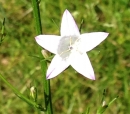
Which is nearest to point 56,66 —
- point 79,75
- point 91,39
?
point 91,39

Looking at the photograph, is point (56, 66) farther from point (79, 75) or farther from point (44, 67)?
point (79, 75)

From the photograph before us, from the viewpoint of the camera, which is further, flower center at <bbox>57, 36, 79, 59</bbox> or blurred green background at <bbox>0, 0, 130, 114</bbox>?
blurred green background at <bbox>0, 0, 130, 114</bbox>

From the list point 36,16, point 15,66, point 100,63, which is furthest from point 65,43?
point 15,66

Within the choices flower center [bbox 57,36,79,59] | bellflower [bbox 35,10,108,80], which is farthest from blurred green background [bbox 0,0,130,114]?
bellflower [bbox 35,10,108,80]

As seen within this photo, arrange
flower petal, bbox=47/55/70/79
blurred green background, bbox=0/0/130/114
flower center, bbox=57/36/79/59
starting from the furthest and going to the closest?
blurred green background, bbox=0/0/130/114 → flower center, bbox=57/36/79/59 → flower petal, bbox=47/55/70/79

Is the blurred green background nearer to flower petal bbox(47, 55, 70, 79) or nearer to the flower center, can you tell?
the flower center

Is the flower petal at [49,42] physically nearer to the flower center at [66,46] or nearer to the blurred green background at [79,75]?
the flower center at [66,46]

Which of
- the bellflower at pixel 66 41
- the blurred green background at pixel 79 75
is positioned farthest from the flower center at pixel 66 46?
the blurred green background at pixel 79 75
